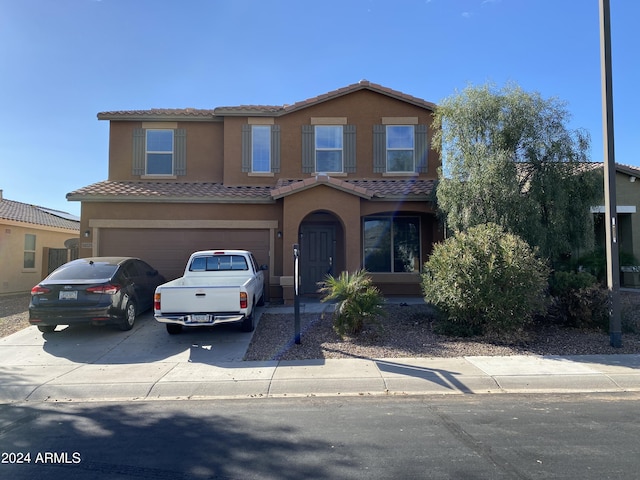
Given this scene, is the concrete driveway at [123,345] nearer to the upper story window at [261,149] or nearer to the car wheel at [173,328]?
the car wheel at [173,328]

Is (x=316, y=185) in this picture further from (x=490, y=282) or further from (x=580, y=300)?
(x=580, y=300)

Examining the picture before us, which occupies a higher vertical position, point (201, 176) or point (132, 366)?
point (201, 176)

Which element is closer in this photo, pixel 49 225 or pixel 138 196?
pixel 138 196

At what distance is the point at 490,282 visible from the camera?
8.16 m

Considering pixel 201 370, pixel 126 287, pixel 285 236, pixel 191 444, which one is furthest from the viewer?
pixel 285 236

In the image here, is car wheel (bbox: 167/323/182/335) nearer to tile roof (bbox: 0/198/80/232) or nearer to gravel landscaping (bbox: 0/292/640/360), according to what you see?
gravel landscaping (bbox: 0/292/640/360)

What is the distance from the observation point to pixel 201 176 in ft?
48.0

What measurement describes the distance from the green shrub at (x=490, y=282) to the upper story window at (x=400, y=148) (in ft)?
20.1

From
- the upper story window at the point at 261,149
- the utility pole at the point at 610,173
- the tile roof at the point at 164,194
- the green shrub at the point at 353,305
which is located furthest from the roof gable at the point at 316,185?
the utility pole at the point at 610,173

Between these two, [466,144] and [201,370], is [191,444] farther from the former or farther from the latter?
[466,144]

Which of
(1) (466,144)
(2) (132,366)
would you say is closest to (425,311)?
(1) (466,144)

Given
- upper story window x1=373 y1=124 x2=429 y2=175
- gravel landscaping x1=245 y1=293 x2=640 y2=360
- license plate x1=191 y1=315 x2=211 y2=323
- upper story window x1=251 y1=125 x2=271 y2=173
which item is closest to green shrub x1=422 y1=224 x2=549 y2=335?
gravel landscaping x1=245 y1=293 x2=640 y2=360

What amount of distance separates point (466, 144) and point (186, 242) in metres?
8.40

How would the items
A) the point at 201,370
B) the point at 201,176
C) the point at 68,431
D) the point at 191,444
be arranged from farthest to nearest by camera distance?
the point at 201,176
the point at 201,370
the point at 68,431
the point at 191,444
